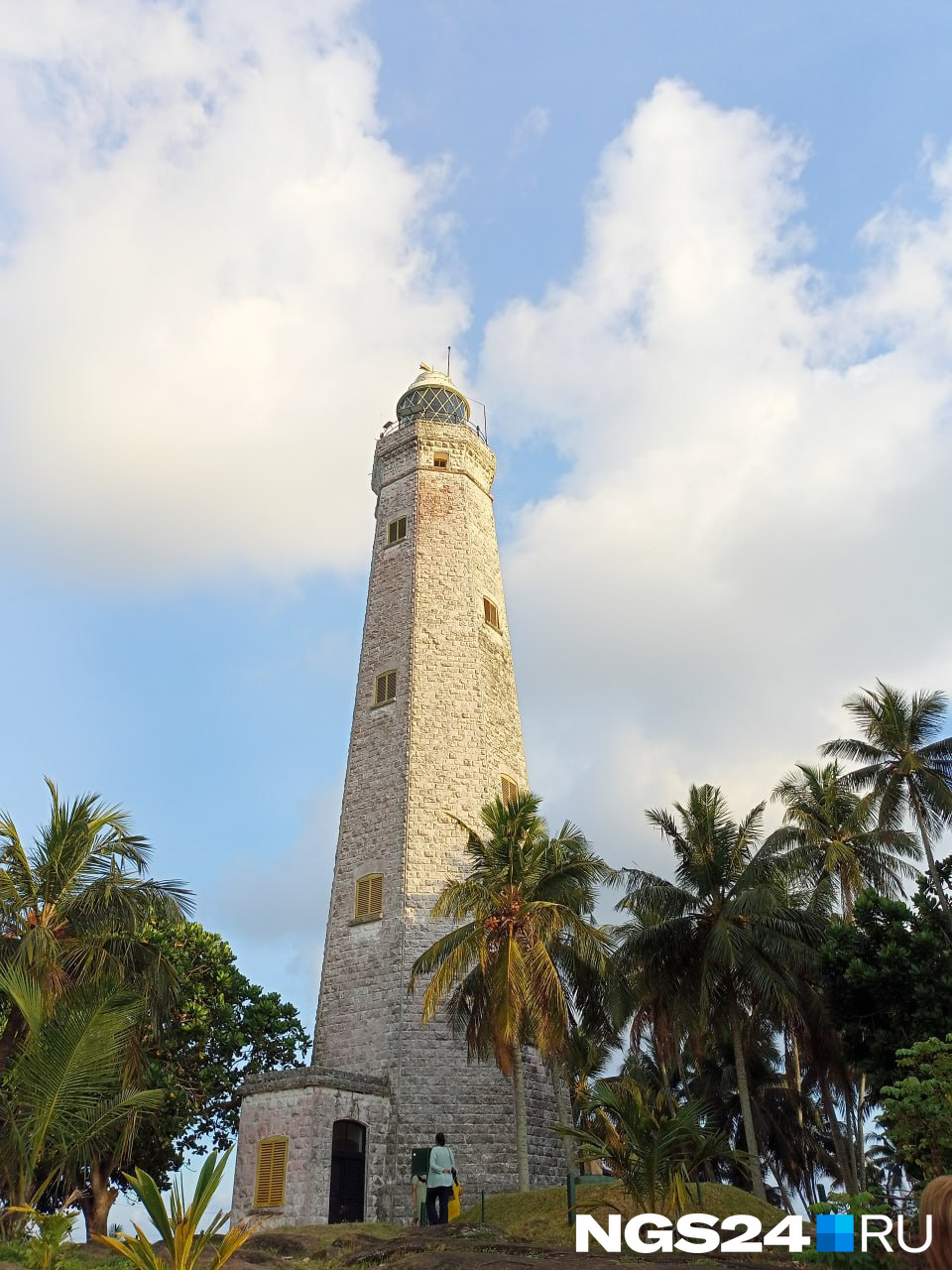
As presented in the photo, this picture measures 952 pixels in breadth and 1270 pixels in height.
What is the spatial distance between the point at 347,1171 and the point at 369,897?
248 inches

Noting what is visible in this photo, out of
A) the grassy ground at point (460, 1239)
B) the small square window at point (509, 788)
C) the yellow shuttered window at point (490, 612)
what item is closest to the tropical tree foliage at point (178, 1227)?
the grassy ground at point (460, 1239)

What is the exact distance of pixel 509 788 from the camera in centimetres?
2944

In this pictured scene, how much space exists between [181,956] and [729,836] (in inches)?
630

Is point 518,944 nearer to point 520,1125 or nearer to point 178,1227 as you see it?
point 520,1125

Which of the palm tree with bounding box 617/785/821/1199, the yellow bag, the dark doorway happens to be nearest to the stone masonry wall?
the dark doorway

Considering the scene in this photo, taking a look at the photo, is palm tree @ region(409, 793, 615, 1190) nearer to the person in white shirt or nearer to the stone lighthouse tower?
the stone lighthouse tower

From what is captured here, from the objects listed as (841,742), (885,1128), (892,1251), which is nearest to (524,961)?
(885,1128)

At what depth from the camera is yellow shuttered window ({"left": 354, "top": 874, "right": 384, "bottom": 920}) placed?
85.9 feet

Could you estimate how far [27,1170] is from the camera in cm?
1241

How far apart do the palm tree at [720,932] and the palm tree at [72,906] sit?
476 inches

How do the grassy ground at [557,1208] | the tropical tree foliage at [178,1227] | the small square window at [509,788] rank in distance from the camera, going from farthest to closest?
the small square window at [509,788]
the grassy ground at [557,1208]
the tropical tree foliage at [178,1227]

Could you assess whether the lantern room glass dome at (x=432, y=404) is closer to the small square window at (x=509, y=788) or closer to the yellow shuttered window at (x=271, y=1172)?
the small square window at (x=509, y=788)

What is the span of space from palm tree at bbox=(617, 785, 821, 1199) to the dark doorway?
7432 millimetres

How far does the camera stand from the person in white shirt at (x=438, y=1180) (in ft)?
58.4
